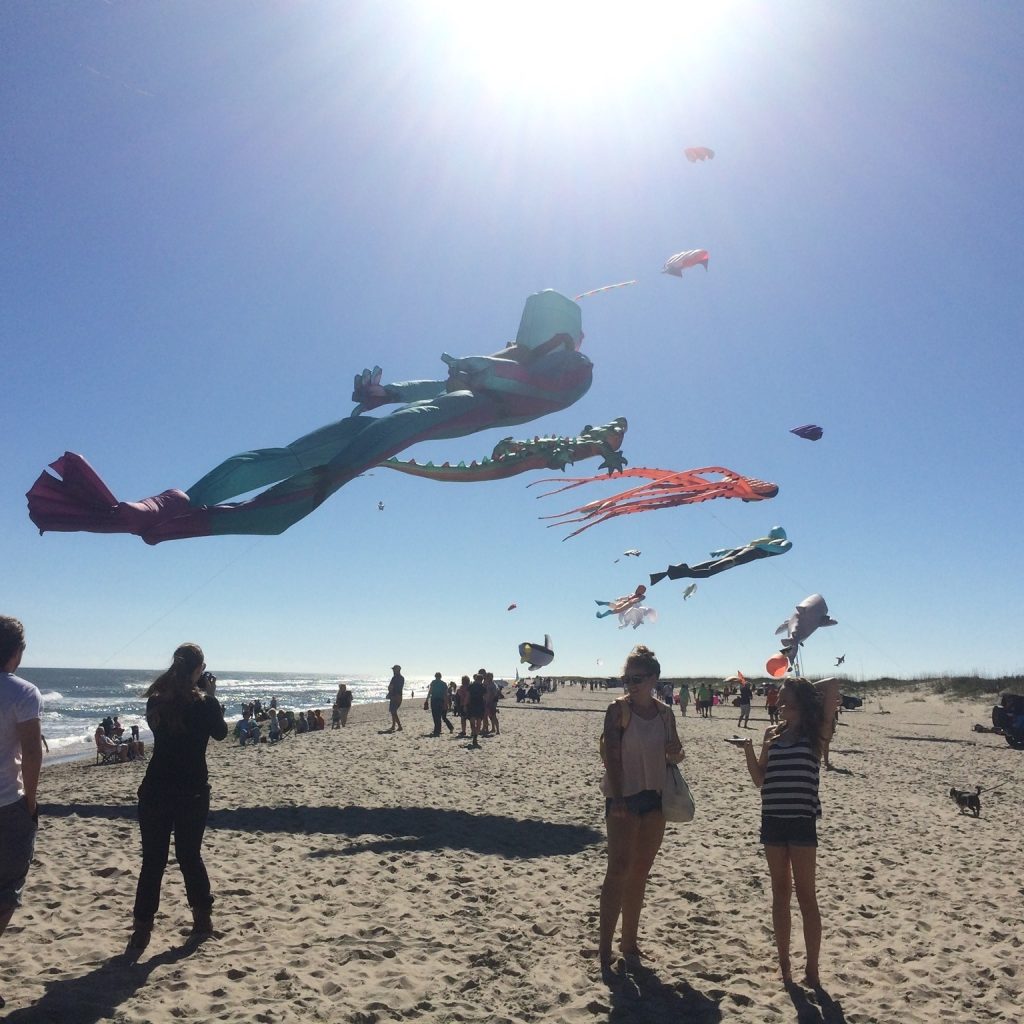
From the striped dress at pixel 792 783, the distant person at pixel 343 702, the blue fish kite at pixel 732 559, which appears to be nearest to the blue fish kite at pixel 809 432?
the blue fish kite at pixel 732 559

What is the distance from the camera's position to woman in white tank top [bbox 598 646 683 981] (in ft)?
14.0

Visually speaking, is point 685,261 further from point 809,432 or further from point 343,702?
point 343,702

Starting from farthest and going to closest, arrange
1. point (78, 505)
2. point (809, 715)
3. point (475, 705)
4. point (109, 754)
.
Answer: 1. point (109, 754)
2. point (475, 705)
3. point (78, 505)
4. point (809, 715)

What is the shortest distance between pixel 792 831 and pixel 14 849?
4.08 metres

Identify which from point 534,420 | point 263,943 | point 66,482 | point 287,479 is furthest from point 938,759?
point 66,482

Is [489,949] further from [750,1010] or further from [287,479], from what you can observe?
[287,479]

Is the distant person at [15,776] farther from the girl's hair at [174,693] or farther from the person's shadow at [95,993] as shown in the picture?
the girl's hair at [174,693]

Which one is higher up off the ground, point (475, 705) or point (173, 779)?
point (173, 779)

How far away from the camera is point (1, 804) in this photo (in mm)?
3568

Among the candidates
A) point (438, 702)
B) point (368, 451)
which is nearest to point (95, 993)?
point (368, 451)

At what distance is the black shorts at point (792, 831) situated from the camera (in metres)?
4.07

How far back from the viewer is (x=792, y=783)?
4.12 meters

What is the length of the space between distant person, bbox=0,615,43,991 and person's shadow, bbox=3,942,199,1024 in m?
0.22

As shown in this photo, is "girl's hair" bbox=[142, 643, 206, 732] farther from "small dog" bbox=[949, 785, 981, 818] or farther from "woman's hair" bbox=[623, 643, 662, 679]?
"small dog" bbox=[949, 785, 981, 818]
